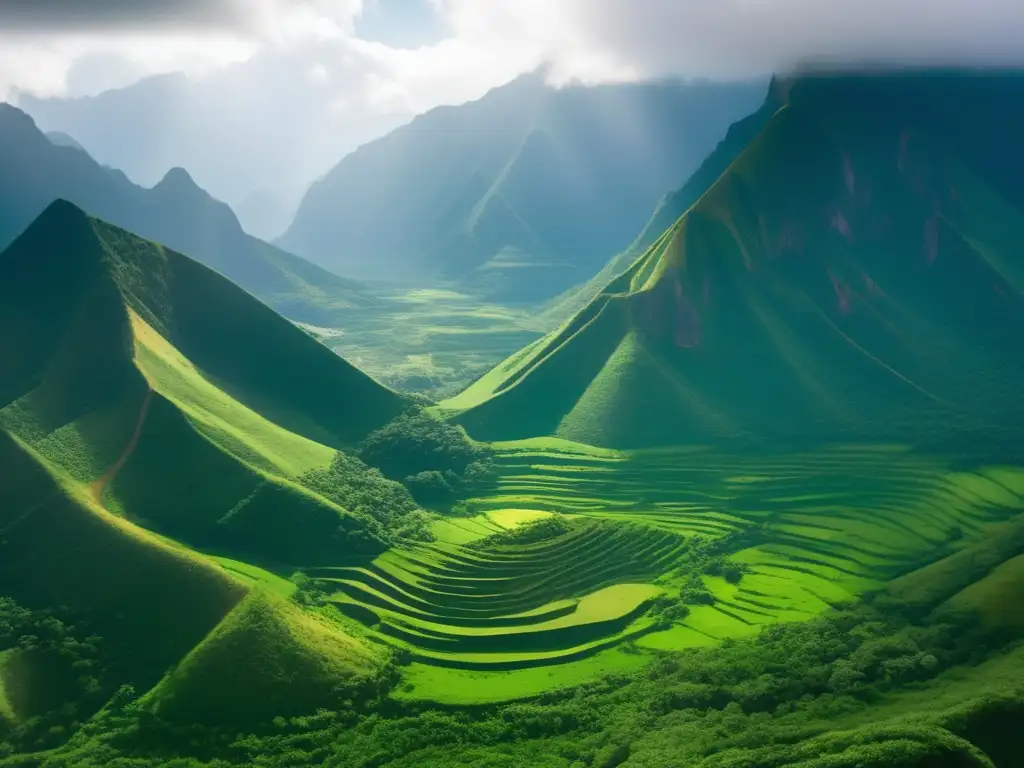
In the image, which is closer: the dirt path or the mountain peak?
the dirt path

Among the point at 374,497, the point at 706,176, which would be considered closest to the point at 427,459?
the point at 374,497

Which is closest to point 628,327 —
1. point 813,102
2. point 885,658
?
point 813,102

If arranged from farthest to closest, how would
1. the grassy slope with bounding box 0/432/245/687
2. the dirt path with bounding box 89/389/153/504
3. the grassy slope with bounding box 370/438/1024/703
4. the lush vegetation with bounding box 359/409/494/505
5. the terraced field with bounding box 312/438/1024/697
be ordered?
1. the lush vegetation with bounding box 359/409/494/505
2. the dirt path with bounding box 89/389/153/504
3. the terraced field with bounding box 312/438/1024/697
4. the grassy slope with bounding box 370/438/1024/703
5. the grassy slope with bounding box 0/432/245/687

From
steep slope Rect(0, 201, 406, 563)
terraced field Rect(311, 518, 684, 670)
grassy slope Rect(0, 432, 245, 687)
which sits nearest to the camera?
grassy slope Rect(0, 432, 245, 687)

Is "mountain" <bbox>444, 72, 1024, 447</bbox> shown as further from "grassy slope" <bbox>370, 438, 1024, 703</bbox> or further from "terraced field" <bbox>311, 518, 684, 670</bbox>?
"terraced field" <bbox>311, 518, 684, 670</bbox>

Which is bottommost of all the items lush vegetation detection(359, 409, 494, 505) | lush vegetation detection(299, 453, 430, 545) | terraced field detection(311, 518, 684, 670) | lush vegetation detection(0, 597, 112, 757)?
lush vegetation detection(0, 597, 112, 757)

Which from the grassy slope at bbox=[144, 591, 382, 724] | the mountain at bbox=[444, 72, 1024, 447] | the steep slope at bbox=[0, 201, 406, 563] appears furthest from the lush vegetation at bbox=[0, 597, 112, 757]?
the mountain at bbox=[444, 72, 1024, 447]
